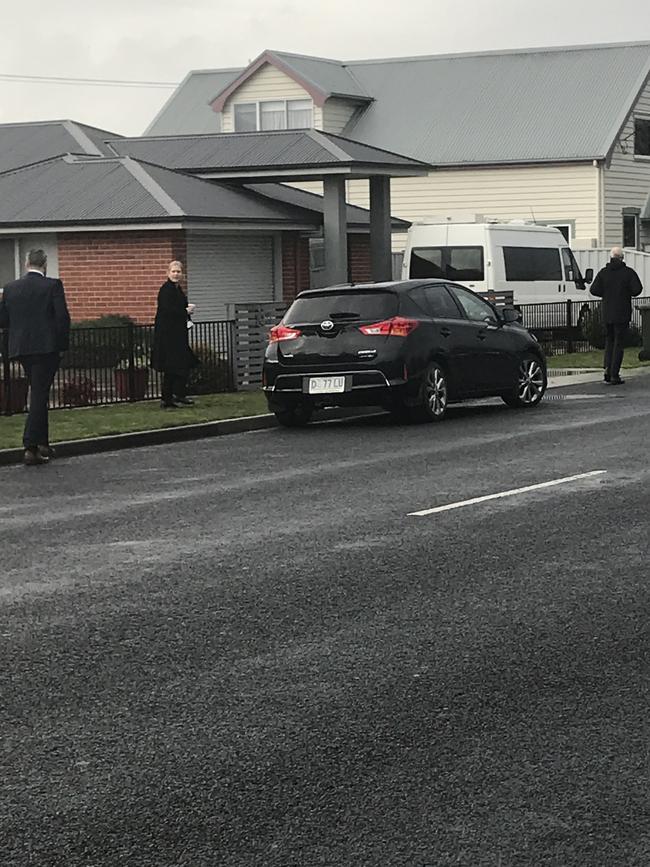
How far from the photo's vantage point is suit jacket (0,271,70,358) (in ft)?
53.0

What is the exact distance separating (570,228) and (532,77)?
466cm

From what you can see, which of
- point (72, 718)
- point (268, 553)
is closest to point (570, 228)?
point (268, 553)

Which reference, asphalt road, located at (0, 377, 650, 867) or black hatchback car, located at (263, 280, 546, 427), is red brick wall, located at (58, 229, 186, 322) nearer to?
black hatchback car, located at (263, 280, 546, 427)

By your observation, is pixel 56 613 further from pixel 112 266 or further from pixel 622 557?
pixel 112 266

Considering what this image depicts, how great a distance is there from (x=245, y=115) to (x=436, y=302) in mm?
31083

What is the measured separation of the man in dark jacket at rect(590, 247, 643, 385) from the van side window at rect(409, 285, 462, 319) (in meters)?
5.11

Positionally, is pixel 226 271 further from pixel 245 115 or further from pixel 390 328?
pixel 245 115

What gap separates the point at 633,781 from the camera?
5559 millimetres

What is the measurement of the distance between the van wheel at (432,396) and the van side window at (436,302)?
2.32 ft

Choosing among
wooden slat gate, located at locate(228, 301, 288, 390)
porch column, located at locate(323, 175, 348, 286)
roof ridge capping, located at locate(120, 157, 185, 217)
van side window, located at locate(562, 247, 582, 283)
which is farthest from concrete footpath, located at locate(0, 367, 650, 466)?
van side window, located at locate(562, 247, 582, 283)

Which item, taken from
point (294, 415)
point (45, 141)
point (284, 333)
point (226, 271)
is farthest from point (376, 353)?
point (45, 141)

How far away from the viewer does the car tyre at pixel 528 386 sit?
21203 millimetres

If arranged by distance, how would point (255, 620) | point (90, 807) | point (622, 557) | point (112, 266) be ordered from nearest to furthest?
point (90, 807), point (255, 620), point (622, 557), point (112, 266)

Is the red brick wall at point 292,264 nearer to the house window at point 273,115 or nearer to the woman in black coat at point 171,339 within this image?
the house window at point 273,115
